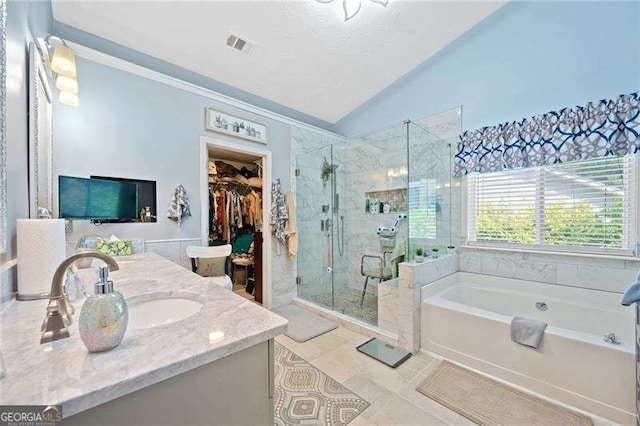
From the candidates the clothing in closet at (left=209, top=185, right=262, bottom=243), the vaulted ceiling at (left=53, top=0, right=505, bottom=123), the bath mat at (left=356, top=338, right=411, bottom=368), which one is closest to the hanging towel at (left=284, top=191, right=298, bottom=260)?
the clothing in closet at (left=209, top=185, right=262, bottom=243)

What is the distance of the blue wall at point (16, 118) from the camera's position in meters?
0.98

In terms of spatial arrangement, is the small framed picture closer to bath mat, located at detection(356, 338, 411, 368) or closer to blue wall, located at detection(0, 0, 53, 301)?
blue wall, located at detection(0, 0, 53, 301)

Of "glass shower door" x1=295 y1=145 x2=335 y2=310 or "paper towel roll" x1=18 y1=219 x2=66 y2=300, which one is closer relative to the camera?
"paper towel roll" x1=18 y1=219 x2=66 y2=300

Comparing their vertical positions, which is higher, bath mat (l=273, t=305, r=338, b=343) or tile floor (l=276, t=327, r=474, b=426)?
bath mat (l=273, t=305, r=338, b=343)

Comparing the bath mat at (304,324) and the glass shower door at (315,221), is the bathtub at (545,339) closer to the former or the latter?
the bath mat at (304,324)

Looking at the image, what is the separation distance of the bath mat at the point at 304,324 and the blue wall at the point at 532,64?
2.83 metres

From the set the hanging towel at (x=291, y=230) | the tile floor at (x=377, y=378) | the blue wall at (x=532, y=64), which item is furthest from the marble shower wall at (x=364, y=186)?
the tile floor at (x=377, y=378)

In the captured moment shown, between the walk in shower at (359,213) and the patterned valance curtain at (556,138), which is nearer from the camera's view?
the patterned valance curtain at (556,138)

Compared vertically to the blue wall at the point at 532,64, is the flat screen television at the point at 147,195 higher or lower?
lower

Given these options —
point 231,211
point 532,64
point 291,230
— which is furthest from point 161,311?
point 532,64

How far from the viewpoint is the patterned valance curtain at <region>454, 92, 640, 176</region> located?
78.4 inches

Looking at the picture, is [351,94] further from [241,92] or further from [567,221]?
[567,221]

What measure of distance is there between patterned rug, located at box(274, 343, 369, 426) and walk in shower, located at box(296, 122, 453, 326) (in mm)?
1102

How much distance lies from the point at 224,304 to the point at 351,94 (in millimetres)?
3423
